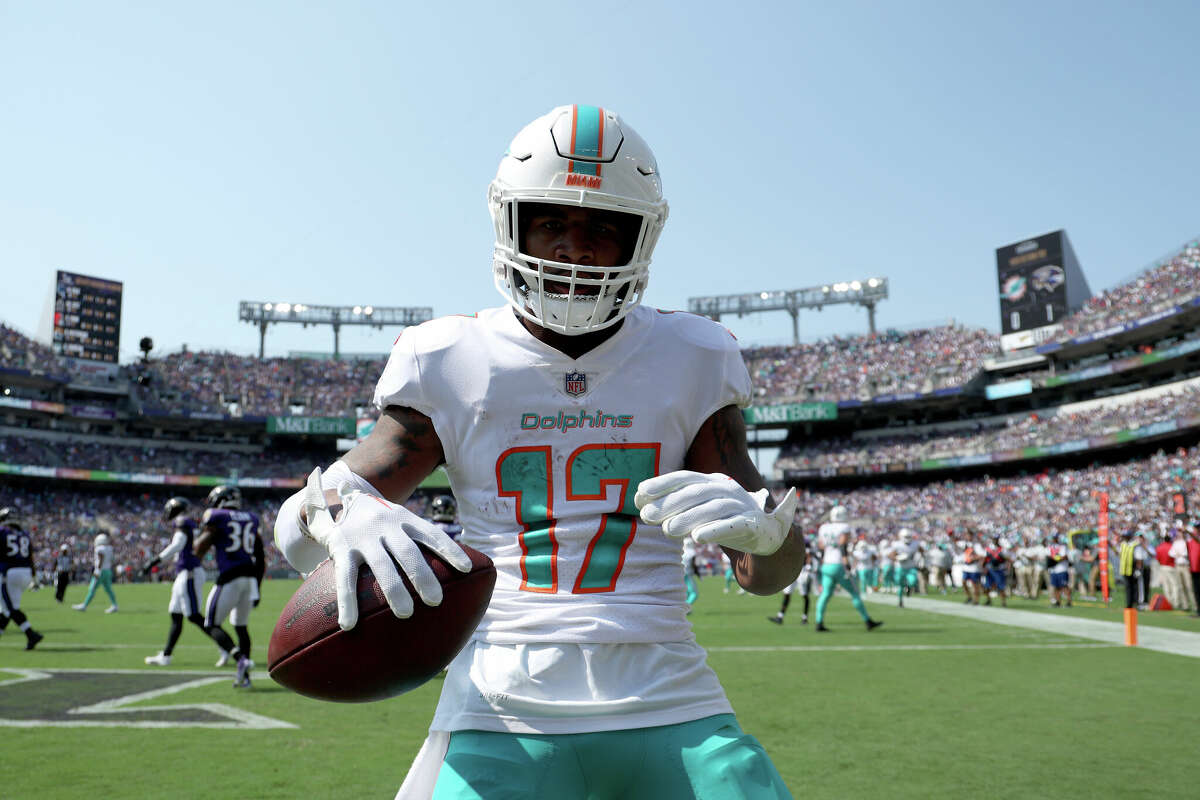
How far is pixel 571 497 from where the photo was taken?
1.95 meters

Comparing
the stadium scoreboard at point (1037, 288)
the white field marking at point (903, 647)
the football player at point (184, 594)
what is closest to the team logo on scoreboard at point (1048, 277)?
the stadium scoreboard at point (1037, 288)

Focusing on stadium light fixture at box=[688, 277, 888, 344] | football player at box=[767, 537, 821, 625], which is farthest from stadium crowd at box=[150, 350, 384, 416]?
football player at box=[767, 537, 821, 625]

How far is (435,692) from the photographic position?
297 inches

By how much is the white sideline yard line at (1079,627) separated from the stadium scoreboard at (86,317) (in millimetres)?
43211

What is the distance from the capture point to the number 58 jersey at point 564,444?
1.88 metres

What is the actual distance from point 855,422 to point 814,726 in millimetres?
46135

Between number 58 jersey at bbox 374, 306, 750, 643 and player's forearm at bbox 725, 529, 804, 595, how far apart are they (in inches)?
6.6

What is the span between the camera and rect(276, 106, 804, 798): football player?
1722 mm

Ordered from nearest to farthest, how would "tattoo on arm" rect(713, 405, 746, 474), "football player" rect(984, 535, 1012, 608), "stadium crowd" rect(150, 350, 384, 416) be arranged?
"tattoo on arm" rect(713, 405, 746, 474) → "football player" rect(984, 535, 1012, 608) → "stadium crowd" rect(150, 350, 384, 416)

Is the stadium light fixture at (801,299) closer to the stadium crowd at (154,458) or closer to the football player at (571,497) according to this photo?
the stadium crowd at (154,458)

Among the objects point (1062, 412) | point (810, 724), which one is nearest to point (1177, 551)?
point (810, 724)

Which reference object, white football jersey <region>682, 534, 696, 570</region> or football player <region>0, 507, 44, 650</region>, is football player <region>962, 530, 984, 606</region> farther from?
football player <region>0, 507, 44, 650</region>

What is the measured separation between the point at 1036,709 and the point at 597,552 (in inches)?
223

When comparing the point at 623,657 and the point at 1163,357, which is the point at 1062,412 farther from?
the point at 623,657
